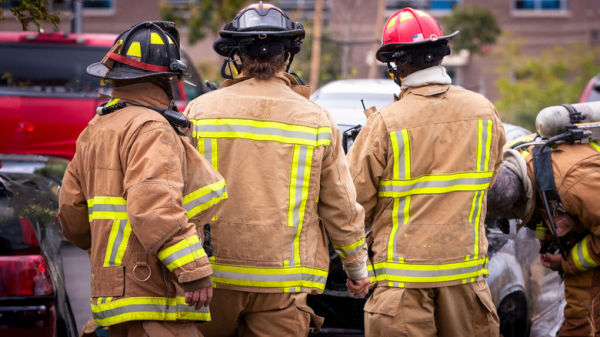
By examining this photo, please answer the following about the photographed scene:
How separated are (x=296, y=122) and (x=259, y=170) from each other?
0.85 ft

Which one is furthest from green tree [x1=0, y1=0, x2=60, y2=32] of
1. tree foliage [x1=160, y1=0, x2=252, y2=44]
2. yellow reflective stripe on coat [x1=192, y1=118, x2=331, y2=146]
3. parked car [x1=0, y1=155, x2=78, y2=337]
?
tree foliage [x1=160, y1=0, x2=252, y2=44]

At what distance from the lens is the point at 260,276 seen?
3215 mm

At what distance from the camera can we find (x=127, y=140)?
2.86 m

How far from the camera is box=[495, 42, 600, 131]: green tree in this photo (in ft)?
56.1

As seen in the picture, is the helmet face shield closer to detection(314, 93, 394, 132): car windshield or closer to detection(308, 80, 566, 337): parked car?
detection(308, 80, 566, 337): parked car

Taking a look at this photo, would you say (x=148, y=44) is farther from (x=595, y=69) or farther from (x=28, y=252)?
(x=595, y=69)

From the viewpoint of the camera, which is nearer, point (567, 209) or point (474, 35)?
point (567, 209)

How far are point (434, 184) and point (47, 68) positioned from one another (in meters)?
5.78

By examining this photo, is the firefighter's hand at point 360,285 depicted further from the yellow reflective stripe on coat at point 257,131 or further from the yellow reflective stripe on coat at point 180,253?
the yellow reflective stripe on coat at point 180,253

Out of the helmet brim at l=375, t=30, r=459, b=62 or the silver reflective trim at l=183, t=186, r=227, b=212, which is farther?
the helmet brim at l=375, t=30, r=459, b=62

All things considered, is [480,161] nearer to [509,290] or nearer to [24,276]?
[509,290]

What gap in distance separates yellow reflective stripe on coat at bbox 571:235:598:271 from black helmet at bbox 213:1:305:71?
2097 millimetres

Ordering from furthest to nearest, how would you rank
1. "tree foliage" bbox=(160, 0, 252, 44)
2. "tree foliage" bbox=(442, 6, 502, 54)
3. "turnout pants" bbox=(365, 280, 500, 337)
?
"tree foliage" bbox=(442, 6, 502, 54) < "tree foliage" bbox=(160, 0, 252, 44) < "turnout pants" bbox=(365, 280, 500, 337)

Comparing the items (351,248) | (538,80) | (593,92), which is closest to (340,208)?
(351,248)
